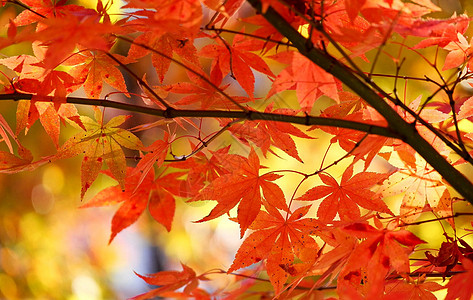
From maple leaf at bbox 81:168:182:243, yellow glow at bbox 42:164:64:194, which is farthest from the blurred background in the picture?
maple leaf at bbox 81:168:182:243

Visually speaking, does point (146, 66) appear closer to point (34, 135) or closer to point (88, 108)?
point (88, 108)

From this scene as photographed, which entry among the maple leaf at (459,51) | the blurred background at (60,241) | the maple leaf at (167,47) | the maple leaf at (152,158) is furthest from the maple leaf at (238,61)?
the blurred background at (60,241)

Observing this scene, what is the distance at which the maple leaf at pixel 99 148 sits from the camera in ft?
1.93

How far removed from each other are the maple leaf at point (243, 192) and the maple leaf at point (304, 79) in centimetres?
17

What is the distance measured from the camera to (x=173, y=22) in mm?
392

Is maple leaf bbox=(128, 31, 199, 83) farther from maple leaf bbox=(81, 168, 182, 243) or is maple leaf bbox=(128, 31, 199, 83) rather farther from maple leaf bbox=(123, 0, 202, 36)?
maple leaf bbox=(81, 168, 182, 243)

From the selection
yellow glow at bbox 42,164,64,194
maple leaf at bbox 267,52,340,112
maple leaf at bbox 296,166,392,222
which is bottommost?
maple leaf at bbox 296,166,392,222

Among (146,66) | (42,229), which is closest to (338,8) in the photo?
(146,66)

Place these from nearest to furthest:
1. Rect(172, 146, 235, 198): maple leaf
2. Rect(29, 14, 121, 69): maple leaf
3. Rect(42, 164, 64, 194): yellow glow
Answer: Rect(29, 14, 121, 69): maple leaf < Rect(172, 146, 235, 198): maple leaf < Rect(42, 164, 64, 194): yellow glow

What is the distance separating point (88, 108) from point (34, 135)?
1.31 feet

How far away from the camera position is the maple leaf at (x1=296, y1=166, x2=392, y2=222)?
569 mm

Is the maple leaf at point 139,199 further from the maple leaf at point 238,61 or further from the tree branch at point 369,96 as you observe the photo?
the tree branch at point 369,96

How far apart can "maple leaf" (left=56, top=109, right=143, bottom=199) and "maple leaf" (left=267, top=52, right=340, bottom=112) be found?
0.25m

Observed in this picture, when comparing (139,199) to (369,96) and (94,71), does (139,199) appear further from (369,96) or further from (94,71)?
(369,96)
